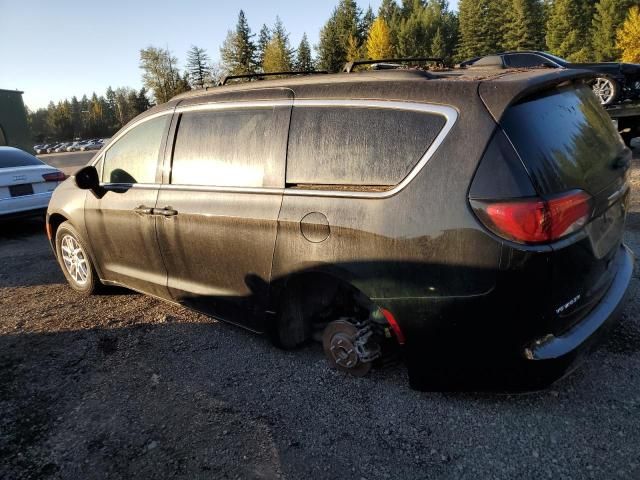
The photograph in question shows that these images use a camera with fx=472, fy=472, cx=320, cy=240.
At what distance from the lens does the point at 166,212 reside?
3434 mm

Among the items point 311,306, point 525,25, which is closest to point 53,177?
point 311,306

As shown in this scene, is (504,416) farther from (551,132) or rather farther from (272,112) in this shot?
(272,112)

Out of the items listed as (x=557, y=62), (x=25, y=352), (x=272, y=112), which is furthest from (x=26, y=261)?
(x=557, y=62)

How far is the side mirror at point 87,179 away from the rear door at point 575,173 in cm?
336

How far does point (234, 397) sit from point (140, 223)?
163cm

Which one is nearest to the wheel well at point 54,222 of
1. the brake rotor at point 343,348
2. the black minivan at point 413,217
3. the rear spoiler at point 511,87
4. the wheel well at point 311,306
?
the black minivan at point 413,217

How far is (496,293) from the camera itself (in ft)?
7.08

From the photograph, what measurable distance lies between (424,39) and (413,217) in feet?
309

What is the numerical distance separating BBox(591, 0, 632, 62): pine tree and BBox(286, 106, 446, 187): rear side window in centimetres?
7409

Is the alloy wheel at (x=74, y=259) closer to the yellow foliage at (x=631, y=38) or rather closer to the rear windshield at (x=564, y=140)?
the rear windshield at (x=564, y=140)

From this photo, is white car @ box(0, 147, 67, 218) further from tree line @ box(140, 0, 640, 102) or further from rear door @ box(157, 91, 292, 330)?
tree line @ box(140, 0, 640, 102)

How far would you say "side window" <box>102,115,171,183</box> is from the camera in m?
3.68

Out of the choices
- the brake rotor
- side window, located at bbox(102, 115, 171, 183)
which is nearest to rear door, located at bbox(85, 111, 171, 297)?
side window, located at bbox(102, 115, 171, 183)

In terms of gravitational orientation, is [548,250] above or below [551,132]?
below
